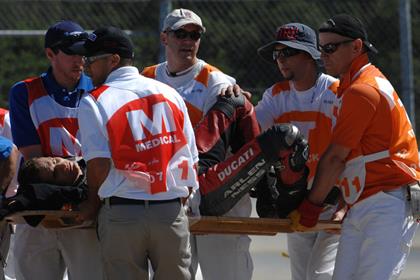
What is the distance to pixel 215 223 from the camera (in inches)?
286

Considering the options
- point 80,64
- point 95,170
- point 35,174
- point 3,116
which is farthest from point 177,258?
point 3,116

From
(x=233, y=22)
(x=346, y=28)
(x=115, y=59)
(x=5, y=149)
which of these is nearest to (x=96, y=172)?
(x=115, y=59)

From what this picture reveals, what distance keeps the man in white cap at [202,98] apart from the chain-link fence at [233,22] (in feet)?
8.55

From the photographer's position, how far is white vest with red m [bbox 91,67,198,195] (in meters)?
6.52

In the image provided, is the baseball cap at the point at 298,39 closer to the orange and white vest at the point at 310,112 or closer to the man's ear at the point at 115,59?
the orange and white vest at the point at 310,112

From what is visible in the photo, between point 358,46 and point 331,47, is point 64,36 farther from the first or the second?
point 358,46

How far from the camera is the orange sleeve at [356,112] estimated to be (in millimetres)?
6844

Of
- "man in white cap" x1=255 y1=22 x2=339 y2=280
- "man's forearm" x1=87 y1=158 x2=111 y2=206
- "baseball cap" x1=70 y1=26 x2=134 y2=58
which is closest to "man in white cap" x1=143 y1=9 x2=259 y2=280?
"man in white cap" x1=255 y1=22 x2=339 y2=280

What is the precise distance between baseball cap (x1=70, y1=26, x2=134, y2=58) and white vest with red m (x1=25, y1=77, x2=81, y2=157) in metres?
0.81

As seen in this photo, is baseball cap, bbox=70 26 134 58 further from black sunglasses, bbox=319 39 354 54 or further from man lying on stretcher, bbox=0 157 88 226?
black sunglasses, bbox=319 39 354 54

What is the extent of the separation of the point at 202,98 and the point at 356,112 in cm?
138

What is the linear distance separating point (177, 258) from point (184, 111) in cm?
82

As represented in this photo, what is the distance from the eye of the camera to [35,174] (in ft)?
23.4

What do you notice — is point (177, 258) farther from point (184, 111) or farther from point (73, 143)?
point (73, 143)
